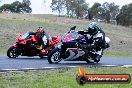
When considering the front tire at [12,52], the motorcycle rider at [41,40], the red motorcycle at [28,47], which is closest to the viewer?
the front tire at [12,52]

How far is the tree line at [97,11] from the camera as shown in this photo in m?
126

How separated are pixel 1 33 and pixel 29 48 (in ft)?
100.0

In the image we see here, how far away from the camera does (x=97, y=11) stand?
445 feet

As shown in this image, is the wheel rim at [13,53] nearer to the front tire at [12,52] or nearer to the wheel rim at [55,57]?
the front tire at [12,52]

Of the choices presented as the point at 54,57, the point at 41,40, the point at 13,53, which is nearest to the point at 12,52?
the point at 13,53

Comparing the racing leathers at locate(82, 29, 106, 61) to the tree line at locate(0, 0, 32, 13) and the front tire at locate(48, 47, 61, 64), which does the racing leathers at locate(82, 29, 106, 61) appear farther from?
the tree line at locate(0, 0, 32, 13)

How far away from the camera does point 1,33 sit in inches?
1906

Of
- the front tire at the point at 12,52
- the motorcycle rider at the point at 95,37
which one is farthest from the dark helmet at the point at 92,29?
the front tire at the point at 12,52

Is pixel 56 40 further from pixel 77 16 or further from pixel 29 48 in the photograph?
pixel 77 16

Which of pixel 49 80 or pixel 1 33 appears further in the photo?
pixel 1 33

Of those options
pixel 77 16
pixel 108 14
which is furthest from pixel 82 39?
pixel 108 14

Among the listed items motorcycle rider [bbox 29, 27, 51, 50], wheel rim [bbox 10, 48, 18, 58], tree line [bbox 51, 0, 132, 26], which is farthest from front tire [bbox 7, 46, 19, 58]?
tree line [bbox 51, 0, 132, 26]

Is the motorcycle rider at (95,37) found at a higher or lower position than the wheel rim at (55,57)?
higher

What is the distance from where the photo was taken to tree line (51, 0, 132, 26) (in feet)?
413
